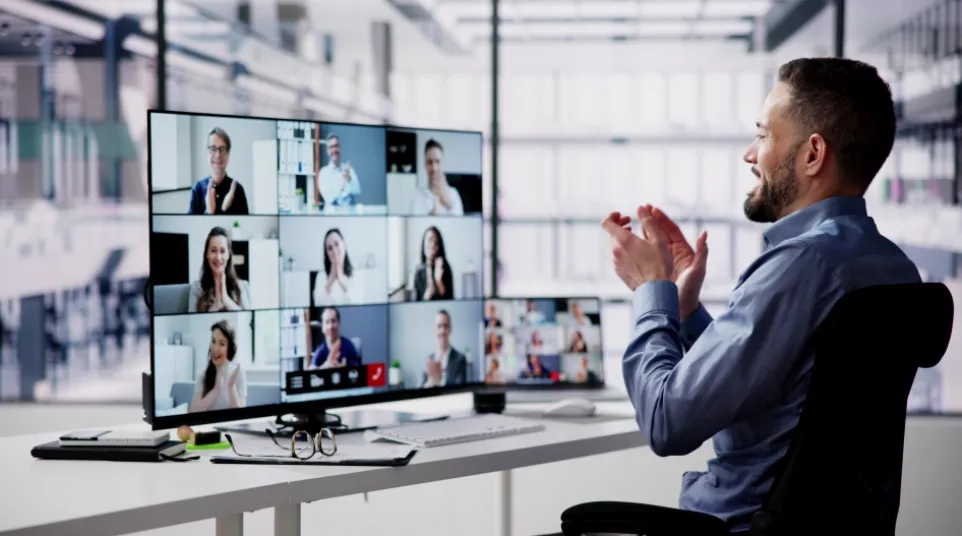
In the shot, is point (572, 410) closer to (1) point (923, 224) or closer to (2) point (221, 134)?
(2) point (221, 134)

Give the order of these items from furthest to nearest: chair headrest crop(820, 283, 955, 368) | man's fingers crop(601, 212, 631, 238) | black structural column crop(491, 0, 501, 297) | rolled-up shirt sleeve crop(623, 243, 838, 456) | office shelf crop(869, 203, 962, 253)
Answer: black structural column crop(491, 0, 501, 297) < office shelf crop(869, 203, 962, 253) < man's fingers crop(601, 212, 631, 238) < rolled-up shirt sleeve crop(623, 243, 838, 456) < chair headrest crop(820, 283, 955, 368)

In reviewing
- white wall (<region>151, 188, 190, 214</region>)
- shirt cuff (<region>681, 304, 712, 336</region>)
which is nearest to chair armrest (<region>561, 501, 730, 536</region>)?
shirt cuff (<region>681, 304, 712, 336</region>)

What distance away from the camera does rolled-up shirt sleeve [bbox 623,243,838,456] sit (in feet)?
4.77

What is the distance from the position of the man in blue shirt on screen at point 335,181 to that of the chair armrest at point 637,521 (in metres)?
1.00

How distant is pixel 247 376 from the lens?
83.0 inches

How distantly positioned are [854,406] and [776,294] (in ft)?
0.64

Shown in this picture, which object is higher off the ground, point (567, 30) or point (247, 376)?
point (567, 30)

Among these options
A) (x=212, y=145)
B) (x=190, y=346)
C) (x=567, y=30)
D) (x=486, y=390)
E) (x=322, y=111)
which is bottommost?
(x=486, y=390)

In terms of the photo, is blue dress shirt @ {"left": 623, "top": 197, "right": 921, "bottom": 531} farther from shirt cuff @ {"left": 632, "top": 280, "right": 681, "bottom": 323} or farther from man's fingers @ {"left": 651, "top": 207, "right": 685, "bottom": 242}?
man's fingers @ {"left": 651, "top": 207, "right": 685, "bottom": 242}

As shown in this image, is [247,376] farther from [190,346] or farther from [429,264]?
[429,264]

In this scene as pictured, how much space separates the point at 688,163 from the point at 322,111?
1.52m

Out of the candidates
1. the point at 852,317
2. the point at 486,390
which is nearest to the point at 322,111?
the point at 486,390

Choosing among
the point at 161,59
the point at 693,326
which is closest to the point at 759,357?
the point at 693,326

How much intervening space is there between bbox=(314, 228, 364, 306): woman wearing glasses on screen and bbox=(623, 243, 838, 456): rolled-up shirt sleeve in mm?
931
